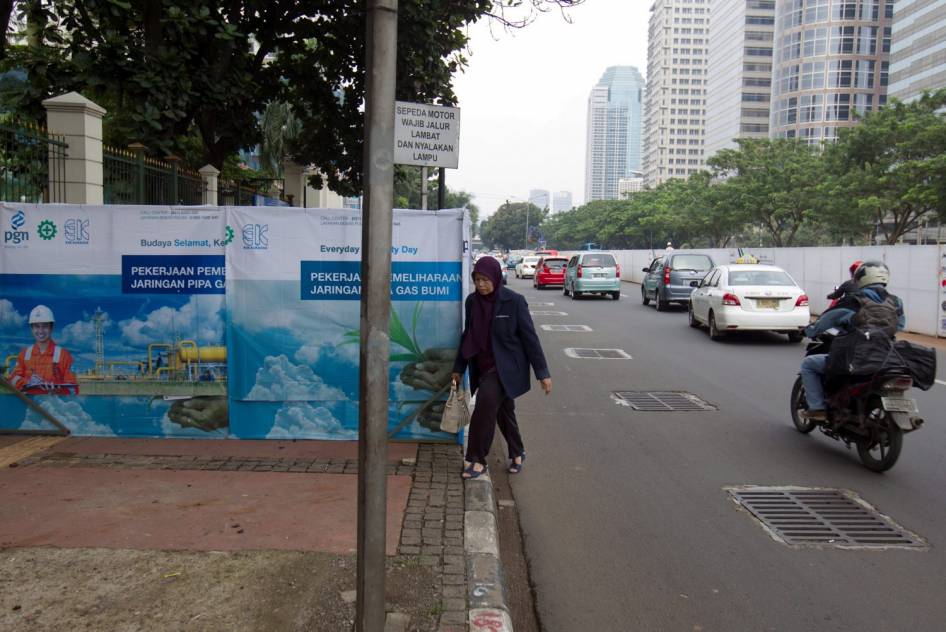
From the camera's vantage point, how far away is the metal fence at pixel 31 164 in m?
8.49

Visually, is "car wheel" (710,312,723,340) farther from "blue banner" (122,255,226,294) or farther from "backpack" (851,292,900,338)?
"blue banner" (122,255,226,294)

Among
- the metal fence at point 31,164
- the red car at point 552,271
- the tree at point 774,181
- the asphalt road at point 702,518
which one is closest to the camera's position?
the asphalt road at point 702,518

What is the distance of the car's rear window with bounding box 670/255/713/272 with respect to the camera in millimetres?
23122

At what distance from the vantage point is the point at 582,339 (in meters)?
15.7

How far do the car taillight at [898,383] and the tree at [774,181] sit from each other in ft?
123

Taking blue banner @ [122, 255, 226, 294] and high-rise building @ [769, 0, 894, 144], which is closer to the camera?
blue banner @ [122, 255, 226, 294]

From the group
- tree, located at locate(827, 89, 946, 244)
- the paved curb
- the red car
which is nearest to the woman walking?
the paved curb

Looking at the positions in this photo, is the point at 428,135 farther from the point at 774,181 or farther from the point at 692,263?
the point at 774,181

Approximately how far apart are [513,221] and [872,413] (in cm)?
12153

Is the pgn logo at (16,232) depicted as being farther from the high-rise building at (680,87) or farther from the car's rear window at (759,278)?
the high-rise building at (680,87)

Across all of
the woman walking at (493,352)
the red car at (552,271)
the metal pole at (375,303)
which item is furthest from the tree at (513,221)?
the metal pole at (375,303)

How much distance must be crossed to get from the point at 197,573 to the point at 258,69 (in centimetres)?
1134

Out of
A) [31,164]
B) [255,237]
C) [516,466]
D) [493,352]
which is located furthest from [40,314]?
[516,466]

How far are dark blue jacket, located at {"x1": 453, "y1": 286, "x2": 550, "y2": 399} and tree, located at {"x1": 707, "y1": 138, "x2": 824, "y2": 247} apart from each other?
38.8m
